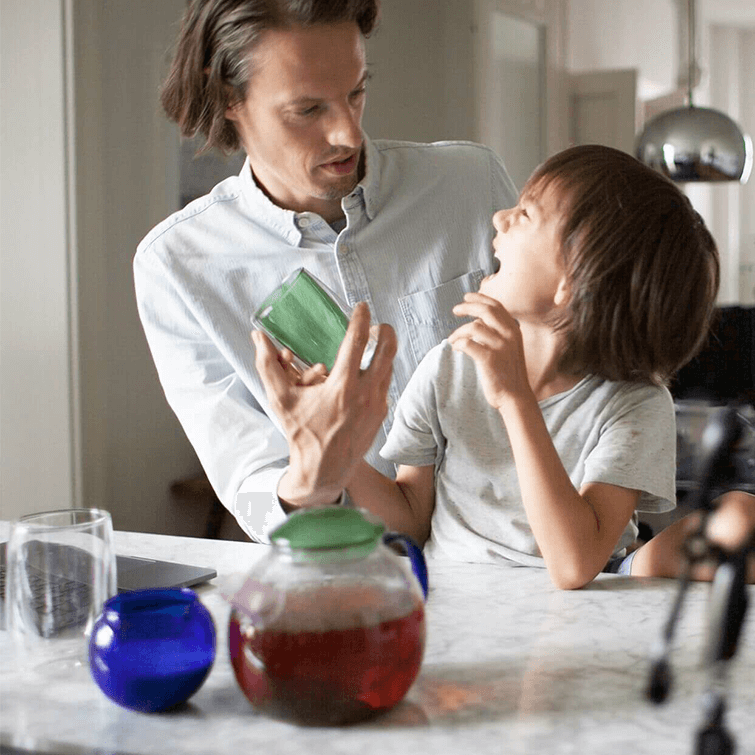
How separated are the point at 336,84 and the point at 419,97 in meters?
3.25

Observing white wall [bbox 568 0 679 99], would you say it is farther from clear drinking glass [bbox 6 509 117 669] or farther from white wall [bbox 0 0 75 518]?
clear drinking glass [bbox 6 509 117 669]

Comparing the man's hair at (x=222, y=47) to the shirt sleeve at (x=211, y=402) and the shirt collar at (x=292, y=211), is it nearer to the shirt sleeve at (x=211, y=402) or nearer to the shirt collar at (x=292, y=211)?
the shirt collar at (x=292, y=211)

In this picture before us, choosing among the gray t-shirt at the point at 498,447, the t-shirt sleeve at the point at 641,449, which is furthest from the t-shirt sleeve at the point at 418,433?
the t-shirt sleeve at the point at 641,449

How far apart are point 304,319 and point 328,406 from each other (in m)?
0.10

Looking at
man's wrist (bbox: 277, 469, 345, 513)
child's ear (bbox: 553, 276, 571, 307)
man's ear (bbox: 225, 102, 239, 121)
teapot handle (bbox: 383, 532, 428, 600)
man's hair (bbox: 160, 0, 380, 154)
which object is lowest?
man's wrist (bbox: 277, 469, 345, 513)

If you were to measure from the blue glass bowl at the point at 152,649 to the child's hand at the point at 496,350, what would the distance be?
49cm

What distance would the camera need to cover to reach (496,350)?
1.16m

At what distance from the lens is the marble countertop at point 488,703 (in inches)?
27.3

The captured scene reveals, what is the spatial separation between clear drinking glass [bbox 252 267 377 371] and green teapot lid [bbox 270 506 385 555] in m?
0.47

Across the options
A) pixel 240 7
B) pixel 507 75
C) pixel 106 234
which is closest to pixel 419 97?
pixel 507 75

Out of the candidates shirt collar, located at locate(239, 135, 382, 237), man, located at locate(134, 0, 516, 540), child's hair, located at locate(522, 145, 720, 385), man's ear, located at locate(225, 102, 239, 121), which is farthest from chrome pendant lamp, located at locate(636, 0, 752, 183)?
child's hair, located at locate(522, 145, 720, 385)

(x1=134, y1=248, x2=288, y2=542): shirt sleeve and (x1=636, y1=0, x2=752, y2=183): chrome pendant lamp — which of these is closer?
(x1=134, y1=248, x2=288, y2=542): shirt sleeve

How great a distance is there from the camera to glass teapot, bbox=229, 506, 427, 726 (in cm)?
68

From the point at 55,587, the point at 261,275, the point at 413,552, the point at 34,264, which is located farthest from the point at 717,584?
the point at 34,264
